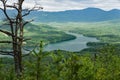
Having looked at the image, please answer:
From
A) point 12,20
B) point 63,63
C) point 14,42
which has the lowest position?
point 63,63

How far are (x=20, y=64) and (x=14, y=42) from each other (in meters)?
1.82

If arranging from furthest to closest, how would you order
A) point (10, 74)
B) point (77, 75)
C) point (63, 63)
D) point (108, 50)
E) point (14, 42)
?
point (108, 50) < point (10, 74) < point (63, 63) < point (77, 75) < point (14, 42)

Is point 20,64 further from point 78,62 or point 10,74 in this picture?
point 10,74

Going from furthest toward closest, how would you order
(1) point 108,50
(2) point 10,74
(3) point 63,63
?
(1) point 108,50 < (2) point 10,74 < (3) point 63,63

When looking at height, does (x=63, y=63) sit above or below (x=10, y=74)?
above

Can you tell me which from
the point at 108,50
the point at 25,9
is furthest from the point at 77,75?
the point at 108,50

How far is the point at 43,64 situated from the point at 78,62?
3946 millimetres

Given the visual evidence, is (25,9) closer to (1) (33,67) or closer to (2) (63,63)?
(1) (33,67)

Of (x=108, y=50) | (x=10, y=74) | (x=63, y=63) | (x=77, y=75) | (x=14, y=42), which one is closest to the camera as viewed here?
(x=14, y=42)

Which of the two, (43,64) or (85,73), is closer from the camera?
(43,64)

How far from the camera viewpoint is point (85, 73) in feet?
89.7

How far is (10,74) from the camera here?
30.3 metres

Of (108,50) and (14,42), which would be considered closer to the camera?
(14,42)

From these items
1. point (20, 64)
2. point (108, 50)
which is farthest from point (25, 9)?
point (108, 50)
